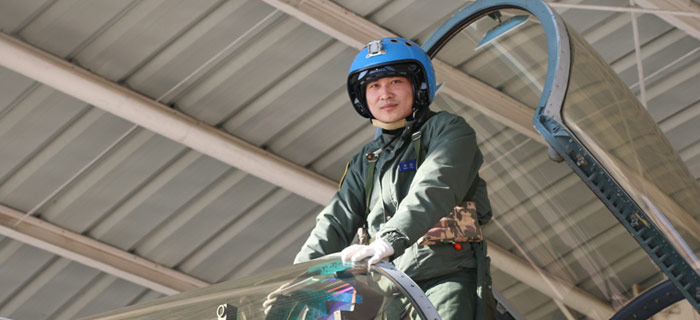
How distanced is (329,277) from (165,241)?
824 cm

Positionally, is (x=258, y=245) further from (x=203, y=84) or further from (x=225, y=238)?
(x=203, y=84)

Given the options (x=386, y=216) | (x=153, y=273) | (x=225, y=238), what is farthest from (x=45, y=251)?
(x=386, y=216)

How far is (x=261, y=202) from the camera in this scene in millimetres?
10000

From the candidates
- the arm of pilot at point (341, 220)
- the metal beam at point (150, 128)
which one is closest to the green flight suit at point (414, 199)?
the arm of pilot at point (341, 220)

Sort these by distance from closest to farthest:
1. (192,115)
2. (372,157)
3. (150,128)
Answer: (372,157)
(150,128)
(192,115)

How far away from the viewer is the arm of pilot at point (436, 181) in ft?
8.50

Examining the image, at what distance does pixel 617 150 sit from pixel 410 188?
0.82 metres

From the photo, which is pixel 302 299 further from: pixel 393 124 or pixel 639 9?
pixel 639 9

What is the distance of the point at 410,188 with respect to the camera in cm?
285

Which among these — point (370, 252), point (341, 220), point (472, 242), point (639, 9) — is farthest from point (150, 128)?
point (370, 252)

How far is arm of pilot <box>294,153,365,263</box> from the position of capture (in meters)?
3.23

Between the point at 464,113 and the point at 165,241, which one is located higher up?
the point at 165,241

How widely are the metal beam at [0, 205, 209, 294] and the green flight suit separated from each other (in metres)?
7.11

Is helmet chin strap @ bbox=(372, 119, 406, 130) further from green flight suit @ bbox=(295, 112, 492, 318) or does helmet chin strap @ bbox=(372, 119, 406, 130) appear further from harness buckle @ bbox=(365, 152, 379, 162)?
harness buckle @ bbox=(365, 152, 379, 162)
